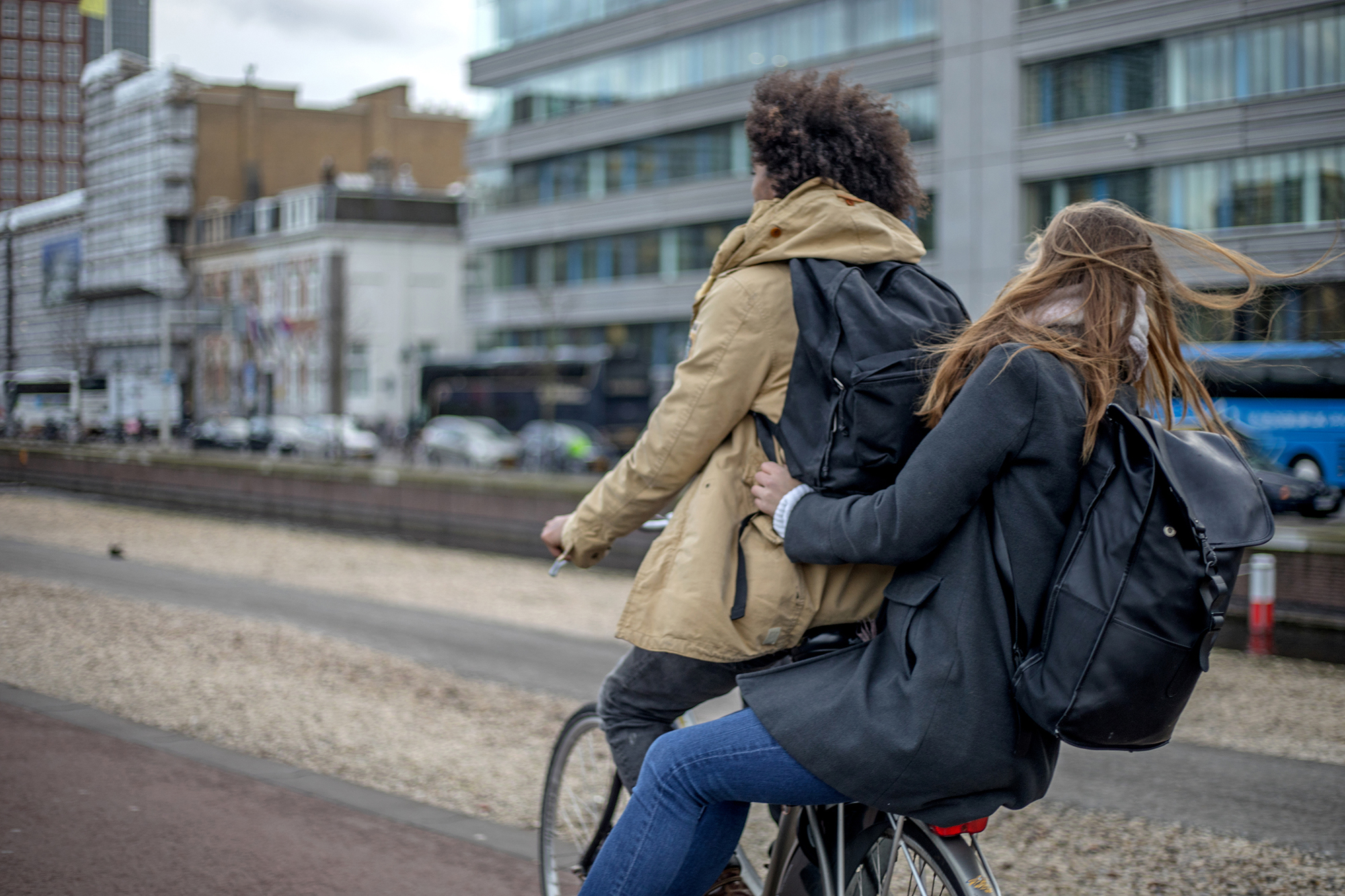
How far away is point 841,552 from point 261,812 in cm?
309

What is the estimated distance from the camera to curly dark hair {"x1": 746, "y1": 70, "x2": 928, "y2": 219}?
256 cm

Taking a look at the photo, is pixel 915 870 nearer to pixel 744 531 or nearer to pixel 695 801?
pixel 695 801

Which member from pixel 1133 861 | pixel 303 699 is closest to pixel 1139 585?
pixel 1133 861

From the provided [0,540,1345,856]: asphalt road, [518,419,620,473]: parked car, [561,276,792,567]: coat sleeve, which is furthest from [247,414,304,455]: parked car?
[561,276,792,567]: coat sleeve

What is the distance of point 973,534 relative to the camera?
2059 millimetres

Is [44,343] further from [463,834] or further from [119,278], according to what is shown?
[463,834]

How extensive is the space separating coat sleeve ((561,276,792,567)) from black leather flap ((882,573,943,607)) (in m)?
0.52

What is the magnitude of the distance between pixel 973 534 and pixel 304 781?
12.3ft

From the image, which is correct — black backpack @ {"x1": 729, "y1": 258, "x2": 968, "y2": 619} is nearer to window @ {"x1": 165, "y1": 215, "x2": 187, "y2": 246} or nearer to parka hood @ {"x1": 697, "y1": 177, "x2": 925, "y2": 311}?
parka hood @ {"x1": 697, "y1": 177, "x2": 925, "y2": 311}

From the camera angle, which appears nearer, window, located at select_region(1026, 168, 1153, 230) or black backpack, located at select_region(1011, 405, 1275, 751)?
black backpack, located at select_region(1011, 405, 1275, 751)

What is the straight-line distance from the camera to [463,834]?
4.41 meters

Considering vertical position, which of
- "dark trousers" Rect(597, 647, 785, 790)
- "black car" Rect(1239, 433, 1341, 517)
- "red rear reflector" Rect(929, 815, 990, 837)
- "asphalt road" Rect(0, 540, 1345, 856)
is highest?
"dark trousers" Rect(597, 647, 785, 790)

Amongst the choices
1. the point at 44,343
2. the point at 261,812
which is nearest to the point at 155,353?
the point at 44,343

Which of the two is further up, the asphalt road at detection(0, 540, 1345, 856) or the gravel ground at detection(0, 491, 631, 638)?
the asphalt road at detection(0, 540, 1345, 856)
